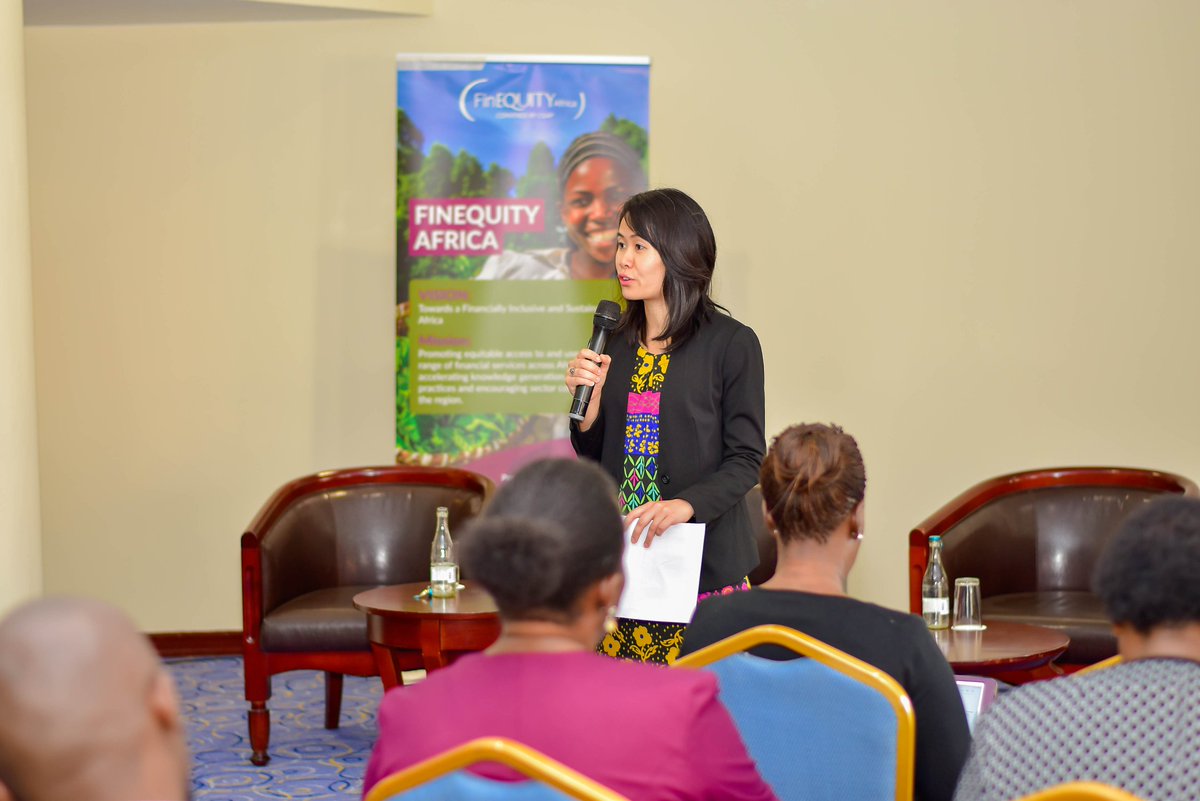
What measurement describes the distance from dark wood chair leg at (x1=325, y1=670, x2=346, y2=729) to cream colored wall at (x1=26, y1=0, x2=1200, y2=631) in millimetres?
1425

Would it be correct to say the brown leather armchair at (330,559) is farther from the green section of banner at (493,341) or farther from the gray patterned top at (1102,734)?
the gray patterned top at (1102,734)

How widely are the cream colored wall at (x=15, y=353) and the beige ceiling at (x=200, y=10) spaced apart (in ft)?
6.02

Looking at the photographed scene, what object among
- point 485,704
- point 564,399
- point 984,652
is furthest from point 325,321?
point 485,704

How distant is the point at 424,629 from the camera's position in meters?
4.14

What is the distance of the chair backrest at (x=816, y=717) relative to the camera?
6.41ft

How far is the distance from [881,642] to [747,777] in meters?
0.51

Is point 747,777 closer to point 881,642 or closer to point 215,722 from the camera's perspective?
point 881,642

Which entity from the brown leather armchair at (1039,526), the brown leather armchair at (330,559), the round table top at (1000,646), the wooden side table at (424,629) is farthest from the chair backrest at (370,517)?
the round table top at (1000,646)

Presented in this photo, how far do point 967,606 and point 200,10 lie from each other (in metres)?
4.36

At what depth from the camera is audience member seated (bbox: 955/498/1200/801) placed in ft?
5.19

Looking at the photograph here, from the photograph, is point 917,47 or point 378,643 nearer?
point 378,643

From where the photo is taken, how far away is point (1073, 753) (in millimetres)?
1613

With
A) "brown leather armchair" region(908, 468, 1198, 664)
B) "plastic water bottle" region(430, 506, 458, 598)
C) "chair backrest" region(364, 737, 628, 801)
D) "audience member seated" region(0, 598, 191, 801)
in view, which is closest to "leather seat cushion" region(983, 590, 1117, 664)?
"brown leather armchair" region(908, 468, 1198, 664)

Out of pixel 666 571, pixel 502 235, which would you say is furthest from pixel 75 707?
pixel 502 235
